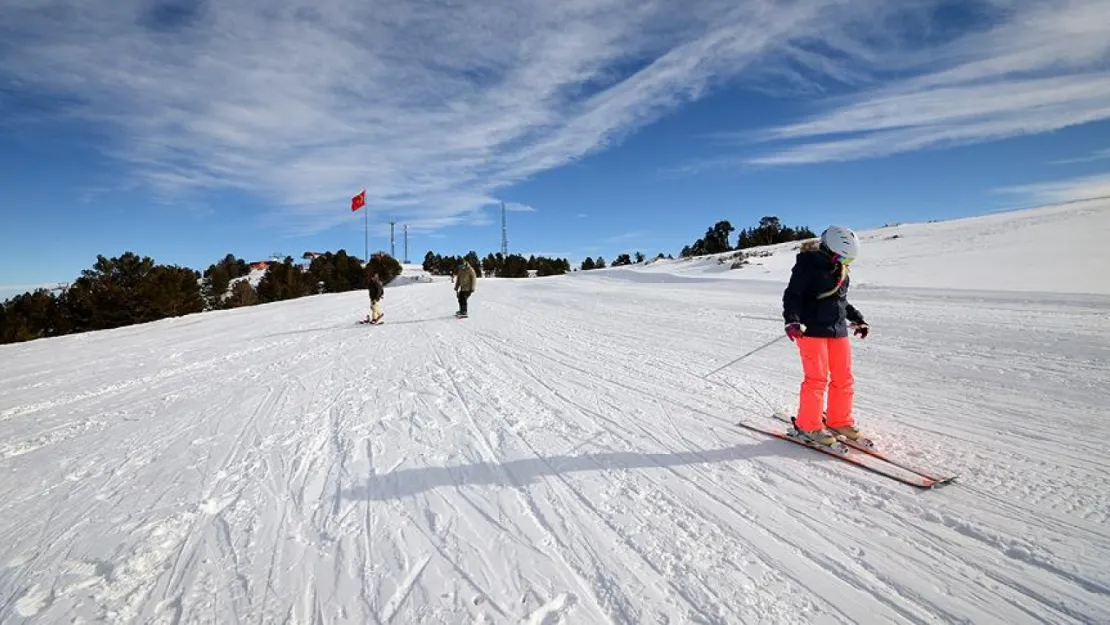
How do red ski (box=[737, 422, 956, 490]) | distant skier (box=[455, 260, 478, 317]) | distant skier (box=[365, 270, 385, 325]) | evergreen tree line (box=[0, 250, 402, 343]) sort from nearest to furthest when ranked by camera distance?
red ski (box=[737, 422, 956, 490]), distant skier (box=[365, 270, 385, 325]), distant skier (box=[455, 260, 478, 317]), evergreen tree line (box=[0, 250, 402, 343])

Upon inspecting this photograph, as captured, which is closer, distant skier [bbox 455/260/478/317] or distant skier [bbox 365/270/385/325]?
distant skier [bbox 365/270/385/325]

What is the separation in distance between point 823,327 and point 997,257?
22.6 meters

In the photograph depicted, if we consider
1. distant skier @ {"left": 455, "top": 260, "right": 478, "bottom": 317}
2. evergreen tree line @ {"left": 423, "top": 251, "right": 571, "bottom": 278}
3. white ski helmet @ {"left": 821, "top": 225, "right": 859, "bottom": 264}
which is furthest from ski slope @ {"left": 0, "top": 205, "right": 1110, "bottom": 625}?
evergreen tree line @ {"left": 423, "top": 251, "right": 571, "bottom": 278}

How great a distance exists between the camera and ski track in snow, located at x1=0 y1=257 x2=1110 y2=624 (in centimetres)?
256

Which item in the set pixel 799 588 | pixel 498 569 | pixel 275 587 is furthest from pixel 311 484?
pixel 799 588

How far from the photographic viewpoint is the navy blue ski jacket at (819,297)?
4266mm

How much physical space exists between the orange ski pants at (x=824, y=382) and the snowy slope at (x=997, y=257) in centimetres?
1301

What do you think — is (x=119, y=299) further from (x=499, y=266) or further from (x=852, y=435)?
(x=499, y=266)

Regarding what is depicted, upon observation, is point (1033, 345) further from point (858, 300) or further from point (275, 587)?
point (275, 587)

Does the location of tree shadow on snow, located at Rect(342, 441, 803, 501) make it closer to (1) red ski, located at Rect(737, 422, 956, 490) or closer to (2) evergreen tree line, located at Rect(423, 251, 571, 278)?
(1) red ski, located at Rect(737, 422, 956, 490)

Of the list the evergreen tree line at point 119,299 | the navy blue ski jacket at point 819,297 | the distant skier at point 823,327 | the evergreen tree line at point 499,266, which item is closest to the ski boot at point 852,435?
the distant skier at point 823,327

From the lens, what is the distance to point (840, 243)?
4.25 m

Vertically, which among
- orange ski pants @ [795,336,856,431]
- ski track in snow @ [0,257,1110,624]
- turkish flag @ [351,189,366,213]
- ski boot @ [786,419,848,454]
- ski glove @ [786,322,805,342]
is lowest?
ski track in snow @ [0,257,1110,624]

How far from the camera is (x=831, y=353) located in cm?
436
